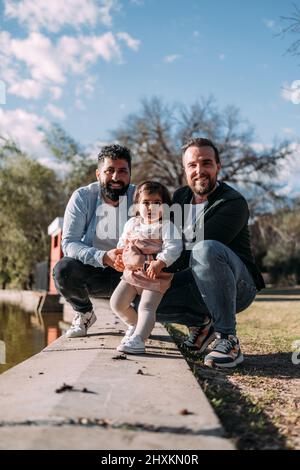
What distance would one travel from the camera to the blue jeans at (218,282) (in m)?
3.27


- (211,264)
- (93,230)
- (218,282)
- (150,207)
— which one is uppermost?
(150,207)

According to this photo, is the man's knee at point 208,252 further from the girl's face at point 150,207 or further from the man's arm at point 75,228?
the man's arm at point 75,228

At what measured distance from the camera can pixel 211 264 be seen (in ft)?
10.7

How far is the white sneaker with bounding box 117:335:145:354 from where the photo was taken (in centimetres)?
319

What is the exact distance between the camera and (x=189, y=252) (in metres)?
3.71

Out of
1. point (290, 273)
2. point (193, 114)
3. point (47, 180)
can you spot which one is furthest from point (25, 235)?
point (290, 273)

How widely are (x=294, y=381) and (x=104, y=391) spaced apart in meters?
1.35

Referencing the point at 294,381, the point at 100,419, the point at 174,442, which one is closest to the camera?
the point at 174,442

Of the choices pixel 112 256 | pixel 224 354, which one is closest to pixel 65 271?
pixel 112 256

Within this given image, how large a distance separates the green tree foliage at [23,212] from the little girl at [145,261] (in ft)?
72.4

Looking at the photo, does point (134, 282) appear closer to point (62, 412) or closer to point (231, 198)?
point (231, 198)

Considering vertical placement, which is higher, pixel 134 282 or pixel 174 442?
pixel 134 282

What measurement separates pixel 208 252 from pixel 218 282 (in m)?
0.20

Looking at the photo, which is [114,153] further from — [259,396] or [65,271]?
[259,396]
